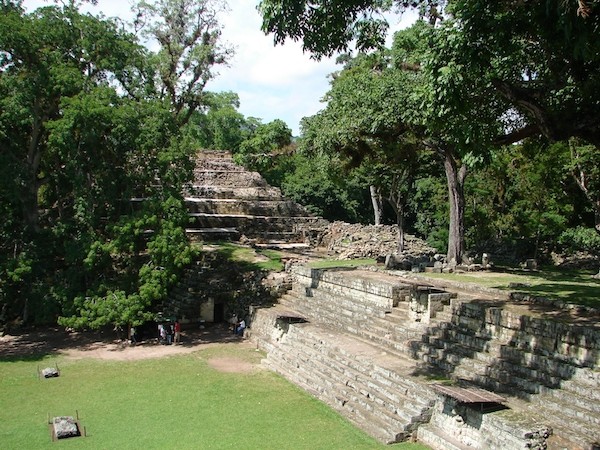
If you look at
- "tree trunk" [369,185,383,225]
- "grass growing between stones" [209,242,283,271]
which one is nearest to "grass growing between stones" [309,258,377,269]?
"grass growing between stones" [209,242,283,271]

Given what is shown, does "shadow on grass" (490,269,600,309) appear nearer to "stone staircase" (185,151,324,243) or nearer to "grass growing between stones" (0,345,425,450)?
"grass growing between stones" (0,345,425,450)

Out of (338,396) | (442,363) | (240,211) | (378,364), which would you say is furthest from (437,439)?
(240,211)

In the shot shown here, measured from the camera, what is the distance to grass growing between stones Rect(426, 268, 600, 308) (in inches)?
562

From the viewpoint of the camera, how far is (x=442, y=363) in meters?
12.7

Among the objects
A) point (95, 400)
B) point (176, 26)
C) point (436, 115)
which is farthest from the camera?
→ point (176, 26)

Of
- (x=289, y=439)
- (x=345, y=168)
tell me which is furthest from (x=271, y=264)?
(x=289, y=439)

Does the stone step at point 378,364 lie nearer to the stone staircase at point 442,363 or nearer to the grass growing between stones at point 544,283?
the stone staircase at point 442,363

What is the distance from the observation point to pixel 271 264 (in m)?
23.1

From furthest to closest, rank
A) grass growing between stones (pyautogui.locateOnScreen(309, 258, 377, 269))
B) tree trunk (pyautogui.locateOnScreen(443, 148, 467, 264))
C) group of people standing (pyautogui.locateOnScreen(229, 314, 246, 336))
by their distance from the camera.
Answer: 1. grass growing between stones (pyautogui.locateOnScreen(309, 258, 377, 269))
2. group of people standing (pyautogui.locateOnScreen(229, 314, 246, 336))
3. tree trunk (pyautogui.locateOnScreen(443, 148, 467, 264))

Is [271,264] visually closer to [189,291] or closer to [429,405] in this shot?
[189,291]

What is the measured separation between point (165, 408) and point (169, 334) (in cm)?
632

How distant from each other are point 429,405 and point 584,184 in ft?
46.4

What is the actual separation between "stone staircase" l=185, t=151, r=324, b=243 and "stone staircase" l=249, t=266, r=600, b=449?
1091 centimetres

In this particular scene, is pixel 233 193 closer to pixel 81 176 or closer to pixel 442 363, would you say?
pixel 81 176
